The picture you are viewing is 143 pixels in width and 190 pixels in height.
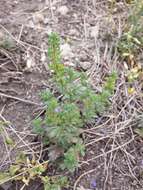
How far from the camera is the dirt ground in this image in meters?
1.95

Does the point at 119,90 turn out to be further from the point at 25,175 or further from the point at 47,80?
the point at 25,175

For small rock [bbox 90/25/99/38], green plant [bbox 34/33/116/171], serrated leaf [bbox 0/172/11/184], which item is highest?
small rock [bbox 90/25/99/38]

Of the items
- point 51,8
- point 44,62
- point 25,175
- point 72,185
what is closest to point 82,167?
point 72,185

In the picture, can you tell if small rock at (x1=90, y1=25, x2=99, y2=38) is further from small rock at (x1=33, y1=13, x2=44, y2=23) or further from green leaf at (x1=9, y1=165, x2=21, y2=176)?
green leaf at (x1=9, y1=165, x2=21, y2=176)

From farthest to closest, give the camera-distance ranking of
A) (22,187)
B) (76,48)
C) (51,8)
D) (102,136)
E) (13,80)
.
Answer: (51,8), (76,48), (13,80), (102,136), (22,187)

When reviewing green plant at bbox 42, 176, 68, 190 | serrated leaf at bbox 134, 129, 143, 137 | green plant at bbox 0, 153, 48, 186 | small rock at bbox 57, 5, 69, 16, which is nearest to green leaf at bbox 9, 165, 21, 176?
green plant at bbox 0, 153, 48, 186

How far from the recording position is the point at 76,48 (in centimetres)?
233

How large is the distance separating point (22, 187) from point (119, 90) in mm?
700

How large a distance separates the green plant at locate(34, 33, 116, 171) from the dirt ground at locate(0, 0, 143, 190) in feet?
0.36

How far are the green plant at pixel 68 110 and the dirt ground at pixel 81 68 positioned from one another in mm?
110

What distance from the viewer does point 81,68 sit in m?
2.24

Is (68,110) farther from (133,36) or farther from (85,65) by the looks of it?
(133,36)

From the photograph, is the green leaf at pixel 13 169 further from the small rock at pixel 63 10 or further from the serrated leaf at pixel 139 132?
the small rock at pixel 63 10

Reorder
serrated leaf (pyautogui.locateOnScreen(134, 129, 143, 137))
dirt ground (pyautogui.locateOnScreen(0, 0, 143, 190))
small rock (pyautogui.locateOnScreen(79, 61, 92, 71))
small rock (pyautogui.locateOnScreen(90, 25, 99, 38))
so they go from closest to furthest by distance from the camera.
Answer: dirt ground (pyautogui.locateOnScreen(0, 0, 143, 190)), serrated leaf (pyautogui.locateOnScreen(134, 129, 143, 137)), small rock (pyautogui.locateOnScreen(79, 61, 92, 71)), small rock (pyautogui.locateOnScreen(90, 25, 99, 38))
